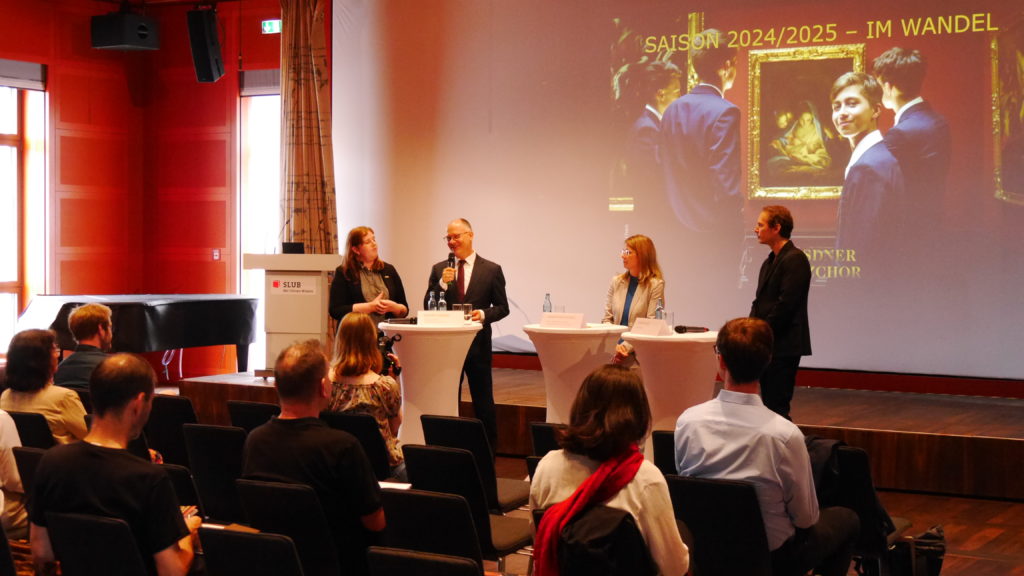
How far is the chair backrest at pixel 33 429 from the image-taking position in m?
3.85

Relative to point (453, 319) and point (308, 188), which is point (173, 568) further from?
point (308, 188)

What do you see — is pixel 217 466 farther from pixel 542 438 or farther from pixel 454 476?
pixel 542 438

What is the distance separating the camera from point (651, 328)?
5414 mm

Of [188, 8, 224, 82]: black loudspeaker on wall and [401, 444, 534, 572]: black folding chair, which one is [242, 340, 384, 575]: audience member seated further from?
[188, 8, 224, 82]: black loudspeaker on wall

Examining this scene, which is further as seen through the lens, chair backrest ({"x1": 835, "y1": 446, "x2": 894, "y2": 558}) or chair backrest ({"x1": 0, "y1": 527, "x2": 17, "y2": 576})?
chair backrest ({"x1": 835, "y1": 446, "x2": 894, "y2": 558})

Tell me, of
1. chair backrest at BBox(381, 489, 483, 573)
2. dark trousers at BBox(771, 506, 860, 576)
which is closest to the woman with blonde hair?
dark trousers at BBox(771, 506, 860, 576)

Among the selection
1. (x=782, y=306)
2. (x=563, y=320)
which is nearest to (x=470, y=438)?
(x=563, y=320)

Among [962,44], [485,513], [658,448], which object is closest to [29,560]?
[485,513]

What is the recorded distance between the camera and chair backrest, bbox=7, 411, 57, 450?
12.6 feet

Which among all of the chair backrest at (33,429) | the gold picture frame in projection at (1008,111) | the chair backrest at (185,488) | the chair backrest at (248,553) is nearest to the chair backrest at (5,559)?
the chair backrest at (248,553)

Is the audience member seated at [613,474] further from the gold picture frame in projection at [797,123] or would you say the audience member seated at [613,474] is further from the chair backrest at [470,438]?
the gold picture frame in projection at [797,123]

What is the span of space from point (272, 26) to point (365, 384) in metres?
7.16

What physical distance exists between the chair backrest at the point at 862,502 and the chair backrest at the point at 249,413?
228cm

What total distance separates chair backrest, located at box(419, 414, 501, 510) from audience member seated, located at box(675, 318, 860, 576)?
1.10m
